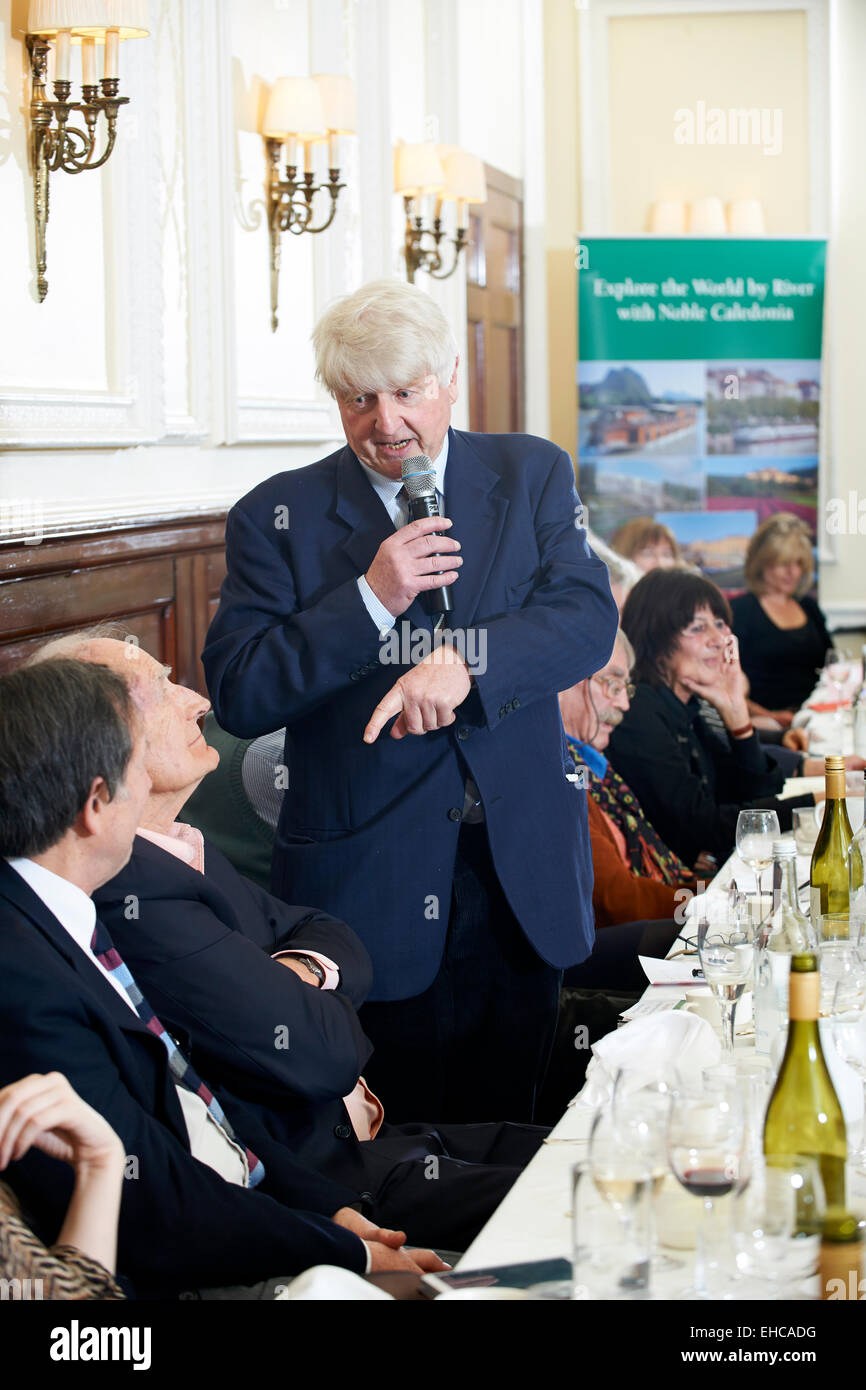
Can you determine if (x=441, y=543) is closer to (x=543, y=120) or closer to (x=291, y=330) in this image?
(x=291, y=330)

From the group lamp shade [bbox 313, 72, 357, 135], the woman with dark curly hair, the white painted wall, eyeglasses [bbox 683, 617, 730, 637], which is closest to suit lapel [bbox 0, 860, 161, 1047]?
the white painted wall

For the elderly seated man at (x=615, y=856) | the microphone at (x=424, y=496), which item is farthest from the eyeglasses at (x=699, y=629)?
the microphone at (x=424, y=496)

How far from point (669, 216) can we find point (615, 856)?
5.00m

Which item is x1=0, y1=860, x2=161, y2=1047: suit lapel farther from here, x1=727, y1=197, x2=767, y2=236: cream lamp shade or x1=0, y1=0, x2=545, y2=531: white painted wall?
x1=727, y1=197, x2=767, y2=236: cream lamp shade

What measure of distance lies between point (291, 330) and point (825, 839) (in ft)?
8.87

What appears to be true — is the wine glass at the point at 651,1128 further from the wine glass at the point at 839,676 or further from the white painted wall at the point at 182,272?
the wine glass at the point at 839,676

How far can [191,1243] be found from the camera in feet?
5.04

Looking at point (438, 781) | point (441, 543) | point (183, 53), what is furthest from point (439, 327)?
point (183, 53)

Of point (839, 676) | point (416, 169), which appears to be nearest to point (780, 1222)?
point (839, 676)

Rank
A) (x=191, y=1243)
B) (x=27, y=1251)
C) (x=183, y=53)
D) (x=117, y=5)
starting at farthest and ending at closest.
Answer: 1. (x=183, y=53)
2. (x=117, y=5)
3. (x=191, y=1243)
4. (x=27, y=1251)

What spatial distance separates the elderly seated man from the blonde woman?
8.95ft

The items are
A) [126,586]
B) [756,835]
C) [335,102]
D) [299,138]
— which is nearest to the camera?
[756,835]

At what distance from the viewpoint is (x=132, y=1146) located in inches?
59.5

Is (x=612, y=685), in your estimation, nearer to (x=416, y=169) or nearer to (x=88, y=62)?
(x=88, y=62)
